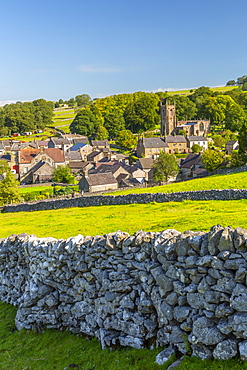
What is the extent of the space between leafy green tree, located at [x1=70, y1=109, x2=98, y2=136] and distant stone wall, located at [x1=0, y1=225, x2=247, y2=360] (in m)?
154

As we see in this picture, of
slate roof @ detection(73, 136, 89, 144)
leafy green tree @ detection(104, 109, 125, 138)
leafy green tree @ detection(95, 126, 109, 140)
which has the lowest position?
slate roof @ detection(73, 136, 89, 144)

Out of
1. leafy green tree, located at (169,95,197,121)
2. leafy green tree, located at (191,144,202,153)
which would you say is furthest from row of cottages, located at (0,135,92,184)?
leafy green tree, located at (169,95,197,121)

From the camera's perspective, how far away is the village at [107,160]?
7038 cm

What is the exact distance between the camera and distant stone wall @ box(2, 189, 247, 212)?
→ 94.3 feet

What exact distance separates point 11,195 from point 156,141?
69440 mm

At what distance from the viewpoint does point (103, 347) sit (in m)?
9.52

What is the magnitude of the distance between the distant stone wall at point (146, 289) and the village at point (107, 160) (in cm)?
5051

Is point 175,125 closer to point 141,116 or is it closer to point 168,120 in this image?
point 168,120

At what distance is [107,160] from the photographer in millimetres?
103250

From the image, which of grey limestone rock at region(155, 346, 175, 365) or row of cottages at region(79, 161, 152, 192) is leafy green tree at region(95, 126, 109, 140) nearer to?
row of cottages at region(79, 161, 152, 192)

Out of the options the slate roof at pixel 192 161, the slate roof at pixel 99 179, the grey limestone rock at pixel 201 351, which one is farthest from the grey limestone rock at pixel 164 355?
the slate roof at pixel 192 161

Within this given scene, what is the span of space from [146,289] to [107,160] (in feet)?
312

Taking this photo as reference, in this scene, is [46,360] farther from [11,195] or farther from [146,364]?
[11,195]

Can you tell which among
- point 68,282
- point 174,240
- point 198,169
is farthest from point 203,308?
point 198,169
